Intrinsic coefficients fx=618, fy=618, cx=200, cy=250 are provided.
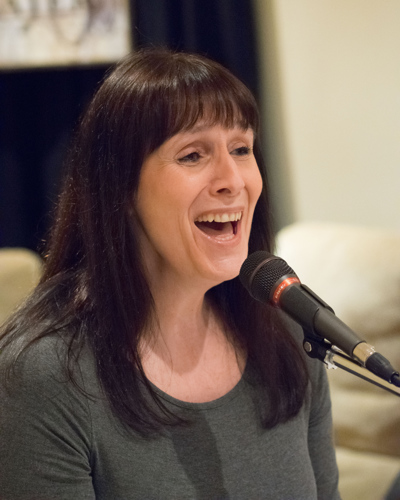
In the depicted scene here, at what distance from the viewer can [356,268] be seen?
166cm

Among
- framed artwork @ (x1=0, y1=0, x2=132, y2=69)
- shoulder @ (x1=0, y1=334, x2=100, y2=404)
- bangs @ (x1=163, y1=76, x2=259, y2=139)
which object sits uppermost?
framed artwork @ (x1=0, y1=0, x2=132, y2=69)

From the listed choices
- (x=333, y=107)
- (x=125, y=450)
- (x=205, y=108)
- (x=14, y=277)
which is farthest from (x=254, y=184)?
(x=333, y=107)

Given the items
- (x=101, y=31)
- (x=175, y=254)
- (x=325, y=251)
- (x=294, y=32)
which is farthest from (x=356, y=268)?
(x=101, y=31)

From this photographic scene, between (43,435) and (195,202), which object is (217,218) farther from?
(43,435)

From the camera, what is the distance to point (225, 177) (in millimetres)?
1051

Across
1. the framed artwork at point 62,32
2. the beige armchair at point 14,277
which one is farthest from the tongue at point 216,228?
the framed artwork at point 62,32

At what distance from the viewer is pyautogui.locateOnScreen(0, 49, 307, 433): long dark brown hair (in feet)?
3.34

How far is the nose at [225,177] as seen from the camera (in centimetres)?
105

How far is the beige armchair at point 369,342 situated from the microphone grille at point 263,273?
31.6 inches

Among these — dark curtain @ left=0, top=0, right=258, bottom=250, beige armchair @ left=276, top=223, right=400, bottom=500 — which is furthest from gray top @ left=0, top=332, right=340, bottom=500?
dark curtain @ left=0, top=0, right=258, bottom=250

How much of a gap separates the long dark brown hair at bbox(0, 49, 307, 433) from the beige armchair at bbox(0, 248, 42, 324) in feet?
2.66

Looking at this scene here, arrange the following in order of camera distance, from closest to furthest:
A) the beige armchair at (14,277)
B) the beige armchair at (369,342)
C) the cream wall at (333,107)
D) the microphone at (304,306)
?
the microphone at (304,306) < the beige armchair at (369,342) < the beige armchair at (14,277) < the cream wall at (333,107)

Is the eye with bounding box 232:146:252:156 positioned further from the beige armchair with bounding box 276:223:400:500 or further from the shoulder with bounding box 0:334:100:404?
the beige armchair with bounding box 276:223:400:500

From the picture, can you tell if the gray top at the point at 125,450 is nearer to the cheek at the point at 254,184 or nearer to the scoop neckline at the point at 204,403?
the scoop neckline at the point at 204,403
